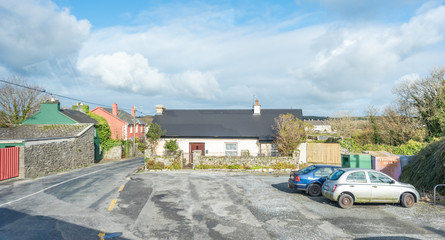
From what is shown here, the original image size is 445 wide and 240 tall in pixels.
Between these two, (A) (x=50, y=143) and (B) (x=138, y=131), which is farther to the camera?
(B) (x=138, y=131)

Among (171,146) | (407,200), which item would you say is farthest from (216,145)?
(407,200)

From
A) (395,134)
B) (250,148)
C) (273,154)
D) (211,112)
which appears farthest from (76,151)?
(395,134)

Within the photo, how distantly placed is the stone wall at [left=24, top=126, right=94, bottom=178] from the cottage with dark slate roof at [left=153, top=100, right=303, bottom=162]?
778 cm

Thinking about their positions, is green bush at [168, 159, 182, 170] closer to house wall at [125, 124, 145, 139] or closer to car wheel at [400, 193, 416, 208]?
car wheel at [400, 193, 416, 208]

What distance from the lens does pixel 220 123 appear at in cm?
3127

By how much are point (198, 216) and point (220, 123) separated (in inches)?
838

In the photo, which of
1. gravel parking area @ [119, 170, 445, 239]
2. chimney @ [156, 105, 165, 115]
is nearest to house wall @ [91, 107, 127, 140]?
chimney @ [156, 105, 165, 115]

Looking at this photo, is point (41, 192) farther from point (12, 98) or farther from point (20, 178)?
point (12, 98)

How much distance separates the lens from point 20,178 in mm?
19438

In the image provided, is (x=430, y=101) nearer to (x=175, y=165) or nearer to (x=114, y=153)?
(x=175, y=165)

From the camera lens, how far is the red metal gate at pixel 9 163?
18.0 m

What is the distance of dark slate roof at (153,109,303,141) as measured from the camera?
95.1 feet

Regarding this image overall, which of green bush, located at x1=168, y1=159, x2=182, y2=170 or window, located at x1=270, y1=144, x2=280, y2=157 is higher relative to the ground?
window, located at x1=270, y1=144, x2=280, y2=157

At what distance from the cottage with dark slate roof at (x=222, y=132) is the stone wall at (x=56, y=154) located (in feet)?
25.5
